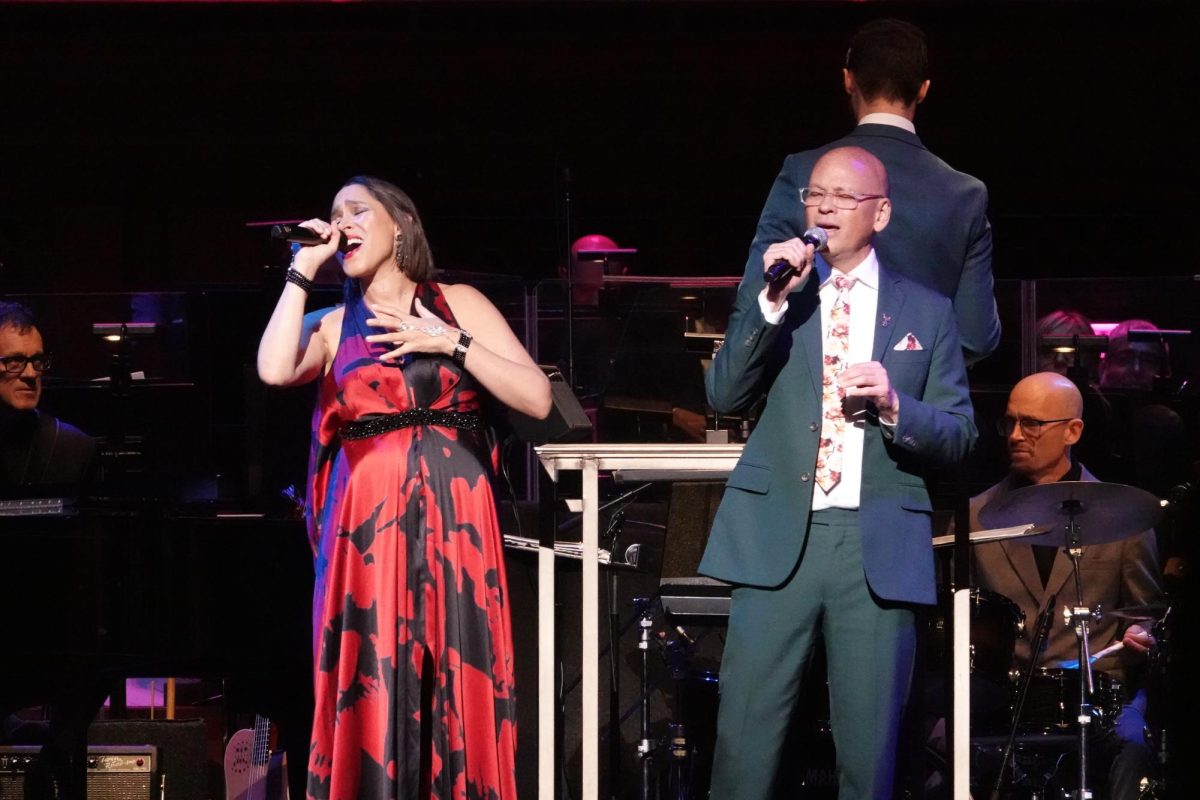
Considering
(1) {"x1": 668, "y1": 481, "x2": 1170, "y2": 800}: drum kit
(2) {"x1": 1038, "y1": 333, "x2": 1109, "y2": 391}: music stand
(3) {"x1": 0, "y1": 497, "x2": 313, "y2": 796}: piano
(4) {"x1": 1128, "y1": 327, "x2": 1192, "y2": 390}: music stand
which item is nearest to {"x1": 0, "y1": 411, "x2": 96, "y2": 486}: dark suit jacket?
(3) {"x1": 0, "y1": 497, "x2": 313, "y2": 796}: piano

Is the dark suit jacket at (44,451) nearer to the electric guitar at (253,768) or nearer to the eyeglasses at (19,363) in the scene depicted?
the eyeglasses at (19,363)

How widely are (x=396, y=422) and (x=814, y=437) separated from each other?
103cm

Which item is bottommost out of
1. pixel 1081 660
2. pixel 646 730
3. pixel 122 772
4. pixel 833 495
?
pixel 122 772

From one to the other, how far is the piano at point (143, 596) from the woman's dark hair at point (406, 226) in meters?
0.82

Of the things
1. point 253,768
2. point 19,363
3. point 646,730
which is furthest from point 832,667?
point 19,363

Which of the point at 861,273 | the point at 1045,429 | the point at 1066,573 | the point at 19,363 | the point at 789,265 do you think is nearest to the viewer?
the point at 789,265

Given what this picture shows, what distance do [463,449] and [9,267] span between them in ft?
31.4

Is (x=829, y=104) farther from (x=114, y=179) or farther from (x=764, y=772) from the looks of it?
(x=764, y=772)

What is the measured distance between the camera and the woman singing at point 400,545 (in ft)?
10.6

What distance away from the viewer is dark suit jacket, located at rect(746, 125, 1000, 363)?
2977 mm

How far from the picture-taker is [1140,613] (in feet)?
14.5

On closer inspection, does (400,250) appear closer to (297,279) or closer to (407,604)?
(297,279)

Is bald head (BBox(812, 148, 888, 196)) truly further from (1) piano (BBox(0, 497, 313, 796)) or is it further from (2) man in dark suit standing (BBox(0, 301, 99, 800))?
(2) man in dark suit standing (BBox(0, 301, 99, 800))

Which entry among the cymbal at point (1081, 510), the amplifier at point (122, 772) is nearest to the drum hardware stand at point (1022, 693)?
the cymbal at point (1081, 510)
